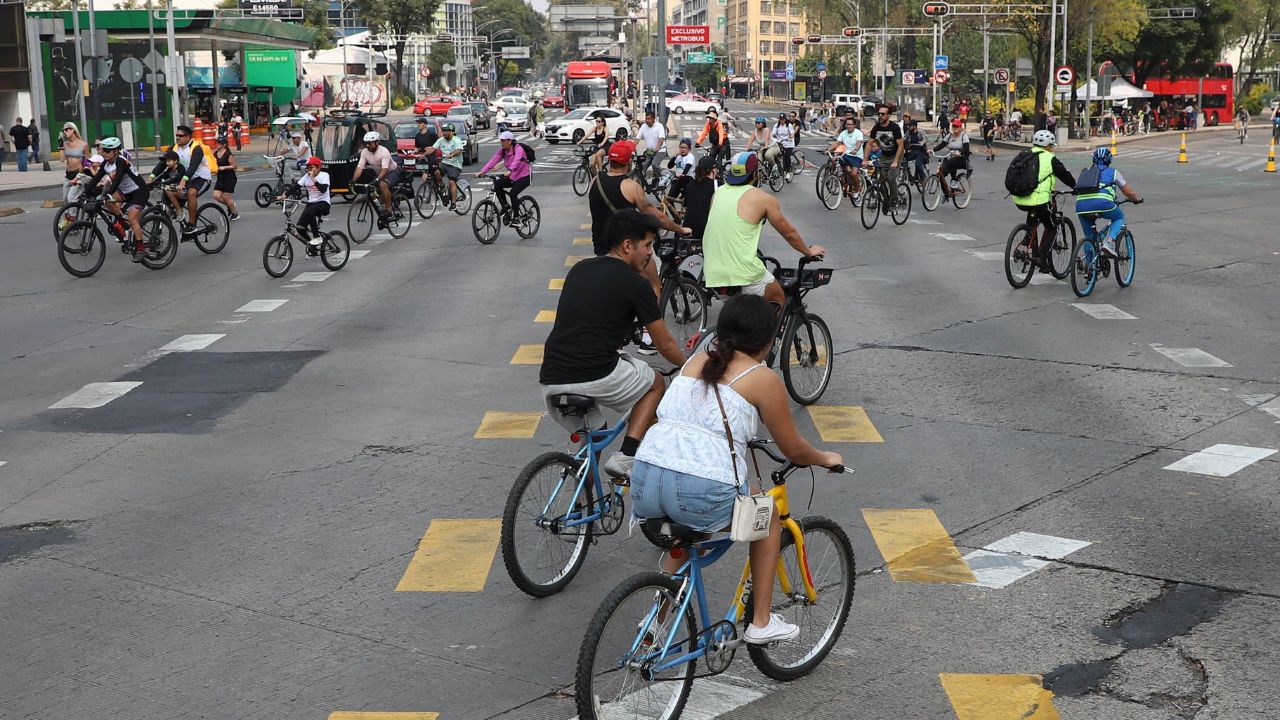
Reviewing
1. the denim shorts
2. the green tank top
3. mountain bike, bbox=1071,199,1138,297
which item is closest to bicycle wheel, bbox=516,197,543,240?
mountain bike, bbox=1071,199,1138,297

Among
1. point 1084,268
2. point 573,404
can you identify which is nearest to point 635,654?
point 573,404

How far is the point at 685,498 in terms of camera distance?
16.5ft

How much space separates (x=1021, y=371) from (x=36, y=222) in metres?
22.0

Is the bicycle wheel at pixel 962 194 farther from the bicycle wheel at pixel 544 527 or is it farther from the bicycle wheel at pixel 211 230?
the bicycle wheel at pixel 544 527

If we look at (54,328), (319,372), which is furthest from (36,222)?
(319,372)

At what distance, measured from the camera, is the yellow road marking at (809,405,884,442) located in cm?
995

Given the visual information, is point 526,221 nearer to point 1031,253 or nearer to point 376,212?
point 376,212

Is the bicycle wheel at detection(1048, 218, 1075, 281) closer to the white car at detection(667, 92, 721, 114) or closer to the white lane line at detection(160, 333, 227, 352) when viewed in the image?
the white lane line at detection(160, 333, 227, 352)

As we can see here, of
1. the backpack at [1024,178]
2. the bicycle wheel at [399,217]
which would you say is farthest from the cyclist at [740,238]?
the bicycle wheel at [399,217]

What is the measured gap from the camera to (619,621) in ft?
15.8

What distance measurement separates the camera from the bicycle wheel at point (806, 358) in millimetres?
10703

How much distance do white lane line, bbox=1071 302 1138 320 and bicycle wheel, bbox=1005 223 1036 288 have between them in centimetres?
115

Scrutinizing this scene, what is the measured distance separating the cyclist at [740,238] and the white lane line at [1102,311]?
573 centimetres

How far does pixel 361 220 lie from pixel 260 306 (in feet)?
23.3
